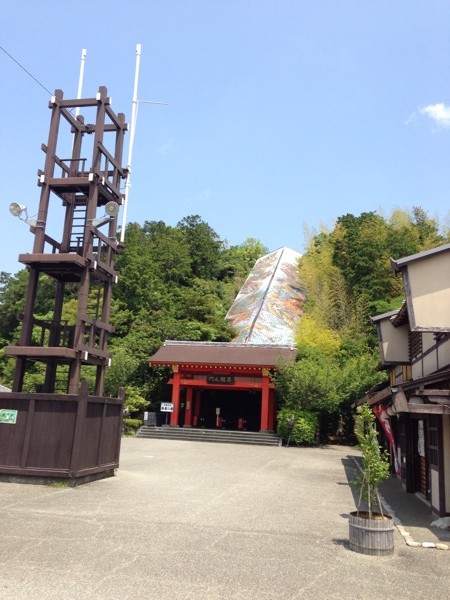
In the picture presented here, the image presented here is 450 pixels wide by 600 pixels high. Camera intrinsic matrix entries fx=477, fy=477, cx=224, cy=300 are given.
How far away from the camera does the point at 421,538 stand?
6.86 metres

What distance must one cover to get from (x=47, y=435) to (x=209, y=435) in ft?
50.2

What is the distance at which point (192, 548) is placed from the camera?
18.9 ft

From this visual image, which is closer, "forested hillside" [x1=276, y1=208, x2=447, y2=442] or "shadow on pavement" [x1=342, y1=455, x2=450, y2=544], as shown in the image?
"shadow on pavement" [x1=342, y1=455, x2=450, y2=544]

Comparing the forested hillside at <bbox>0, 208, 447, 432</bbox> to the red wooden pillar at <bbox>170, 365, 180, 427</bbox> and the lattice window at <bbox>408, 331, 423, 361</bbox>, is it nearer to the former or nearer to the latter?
the red wooden pillar at <bbox>170, 365, 180, 427</bbox>

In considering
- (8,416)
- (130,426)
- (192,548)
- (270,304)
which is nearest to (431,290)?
(192,548)

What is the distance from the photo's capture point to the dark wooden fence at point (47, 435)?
9539 millimetres

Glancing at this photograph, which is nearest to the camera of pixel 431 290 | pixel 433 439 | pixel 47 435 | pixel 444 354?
pixel 431 290

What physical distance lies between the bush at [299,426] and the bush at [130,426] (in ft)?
25.6

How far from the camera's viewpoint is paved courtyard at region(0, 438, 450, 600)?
4.50 m

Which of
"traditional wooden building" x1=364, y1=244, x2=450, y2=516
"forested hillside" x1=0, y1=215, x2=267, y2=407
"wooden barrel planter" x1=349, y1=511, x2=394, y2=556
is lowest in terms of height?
"wooden barrel planter" x1=349, y1=511, x2=394, y2=556

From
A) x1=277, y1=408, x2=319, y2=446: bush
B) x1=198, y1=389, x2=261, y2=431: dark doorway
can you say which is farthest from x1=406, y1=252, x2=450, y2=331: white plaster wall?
x1=198, y1=389, x2=261, y2=431: dark doorway

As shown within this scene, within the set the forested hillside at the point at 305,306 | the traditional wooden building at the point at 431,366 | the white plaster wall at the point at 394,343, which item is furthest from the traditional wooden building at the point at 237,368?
the traditional wooden building at the point at 431,366

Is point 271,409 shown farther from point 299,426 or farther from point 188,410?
point 188,410

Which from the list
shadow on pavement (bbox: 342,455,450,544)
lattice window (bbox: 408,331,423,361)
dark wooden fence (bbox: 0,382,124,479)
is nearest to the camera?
shadow on pavement (bbox: 342,455,450,544)
